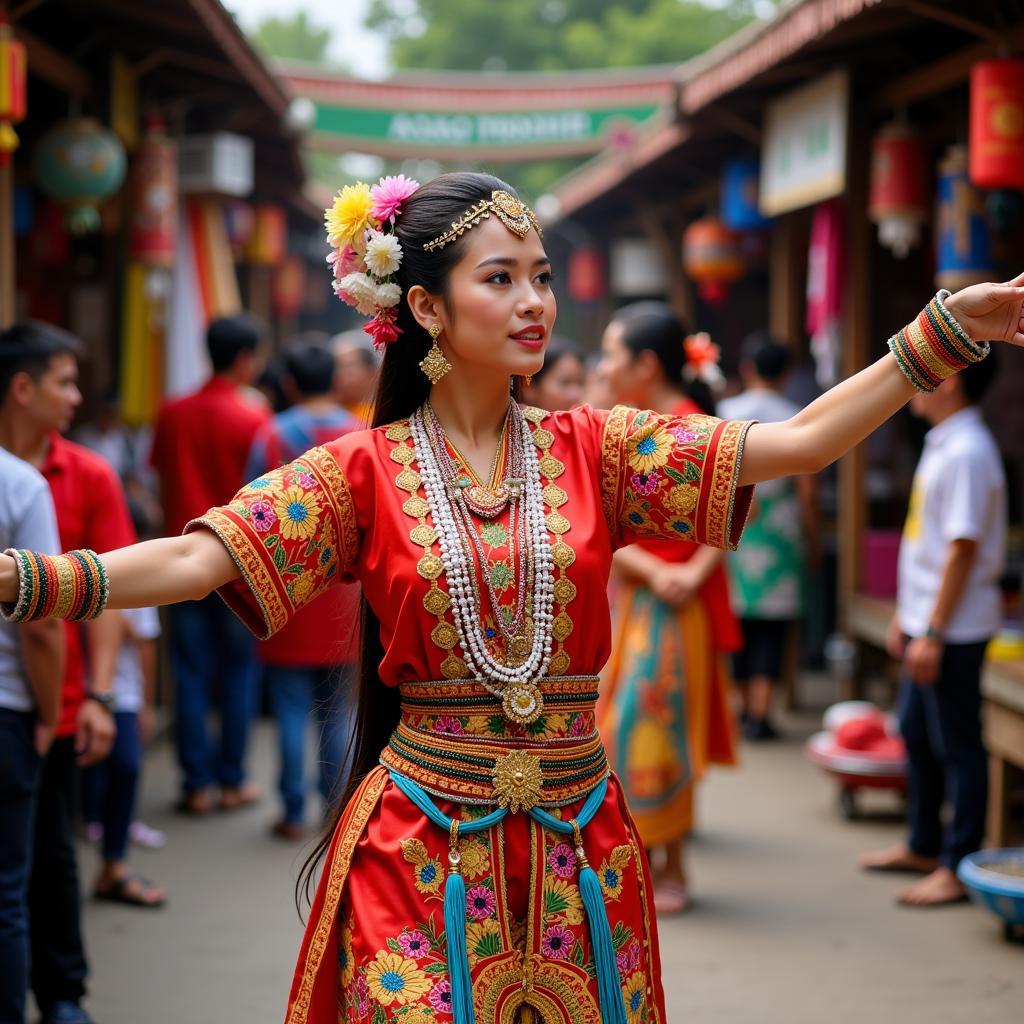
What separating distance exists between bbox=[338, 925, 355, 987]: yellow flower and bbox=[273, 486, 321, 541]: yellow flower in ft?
2.11

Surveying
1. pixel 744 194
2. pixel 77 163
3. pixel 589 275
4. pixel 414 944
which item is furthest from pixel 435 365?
pixel 589 275

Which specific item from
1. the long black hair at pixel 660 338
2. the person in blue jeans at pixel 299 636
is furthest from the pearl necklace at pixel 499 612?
the person in blue jeans at pixel 299 636

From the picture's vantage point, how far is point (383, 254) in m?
2.63

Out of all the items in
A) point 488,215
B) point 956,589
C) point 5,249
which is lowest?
point 956,589

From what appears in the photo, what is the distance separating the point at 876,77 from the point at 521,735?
18.0 feet

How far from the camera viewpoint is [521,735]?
2.53m

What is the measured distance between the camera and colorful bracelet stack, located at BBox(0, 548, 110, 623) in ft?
7.26

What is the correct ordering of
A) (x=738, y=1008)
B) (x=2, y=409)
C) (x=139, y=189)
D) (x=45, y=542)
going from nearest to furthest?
1. (x=45, y=542)
2. (x=2, y=409)
3. (x=738, y=1008)
4. (x=139, y=189)

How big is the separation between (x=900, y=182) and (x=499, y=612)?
15.4 feet

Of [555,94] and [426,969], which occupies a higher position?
[555,94]

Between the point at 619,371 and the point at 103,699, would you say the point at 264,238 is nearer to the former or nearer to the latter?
the point at 619,371

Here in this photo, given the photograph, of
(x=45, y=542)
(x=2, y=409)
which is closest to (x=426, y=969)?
(x=45, y=542)

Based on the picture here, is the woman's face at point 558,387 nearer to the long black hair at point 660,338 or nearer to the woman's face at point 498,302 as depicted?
the long black hair at point 660,338

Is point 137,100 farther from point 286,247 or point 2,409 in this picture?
point 286,247
